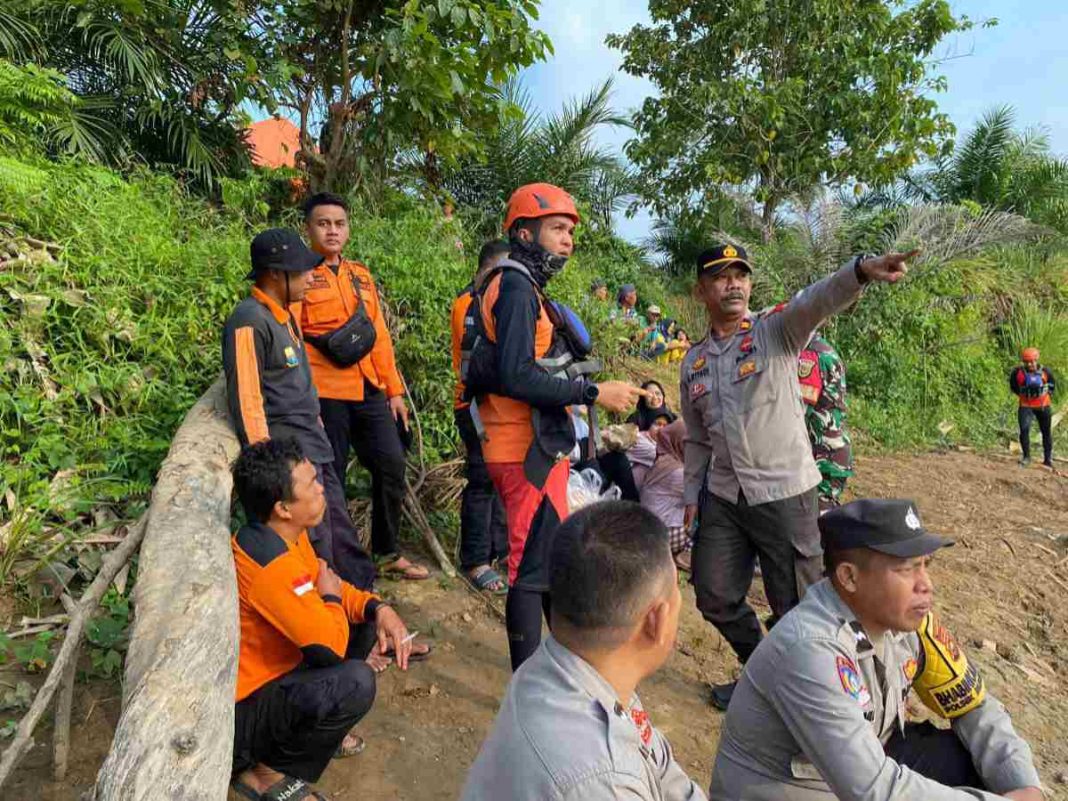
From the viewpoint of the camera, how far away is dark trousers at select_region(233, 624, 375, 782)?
2.29 metres

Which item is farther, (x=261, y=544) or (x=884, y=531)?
(x=261, y=544)

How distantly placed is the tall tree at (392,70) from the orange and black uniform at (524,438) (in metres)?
4.70

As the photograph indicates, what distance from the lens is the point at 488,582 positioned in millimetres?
4176

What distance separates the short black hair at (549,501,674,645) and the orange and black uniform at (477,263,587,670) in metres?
1.23

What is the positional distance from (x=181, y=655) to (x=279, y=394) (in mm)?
1474

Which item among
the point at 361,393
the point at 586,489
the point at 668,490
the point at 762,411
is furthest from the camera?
the point at 668,490

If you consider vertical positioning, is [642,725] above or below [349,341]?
below

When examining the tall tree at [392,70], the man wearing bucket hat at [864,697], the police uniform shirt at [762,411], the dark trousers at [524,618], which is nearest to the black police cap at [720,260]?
the police uniform shirt at [762,411]

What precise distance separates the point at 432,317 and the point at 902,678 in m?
4.04

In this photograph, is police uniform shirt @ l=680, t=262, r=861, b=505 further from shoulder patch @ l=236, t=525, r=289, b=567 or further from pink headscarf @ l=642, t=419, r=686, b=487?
pink headscarf @ l=642, t=419, r=686, b=487

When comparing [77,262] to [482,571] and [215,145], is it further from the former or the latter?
[215,145]

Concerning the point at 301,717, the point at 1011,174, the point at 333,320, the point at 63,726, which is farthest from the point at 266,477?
the point at 1011,174

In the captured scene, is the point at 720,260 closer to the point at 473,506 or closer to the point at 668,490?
the point at 473,506

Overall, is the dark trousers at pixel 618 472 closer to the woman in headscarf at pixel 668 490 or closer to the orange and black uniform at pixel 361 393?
the woman in headscarf at pixel 668 490
